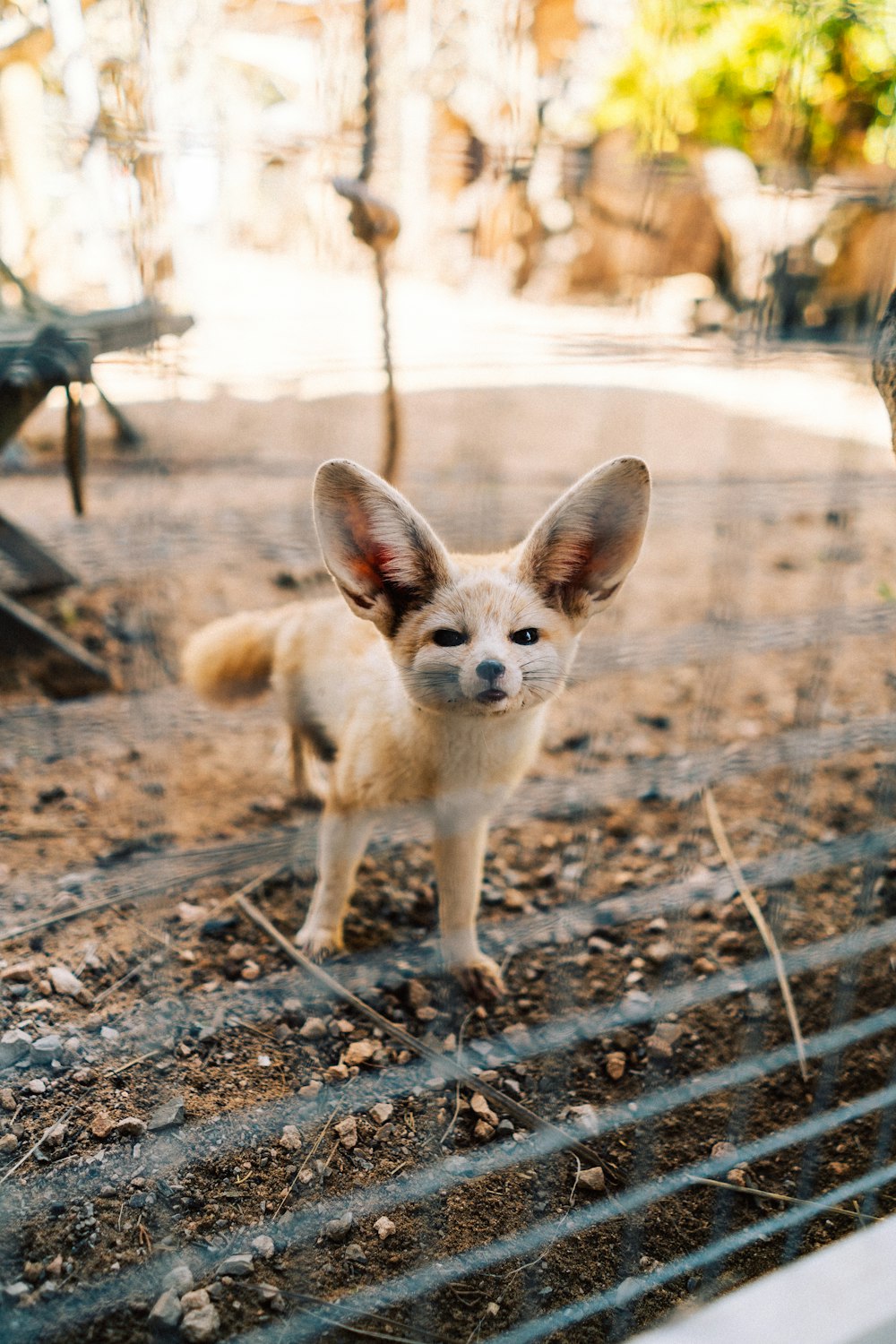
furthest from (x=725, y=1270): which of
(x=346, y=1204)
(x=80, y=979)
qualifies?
(x=80, y=979)

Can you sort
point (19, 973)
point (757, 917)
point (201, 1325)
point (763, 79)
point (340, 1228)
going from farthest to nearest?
point (763, 79), point (757, 917), point (19, 973), point (340, 1228), point (201, 1325)

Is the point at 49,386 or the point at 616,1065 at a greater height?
the point at 49,386

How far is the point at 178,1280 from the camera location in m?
1.12

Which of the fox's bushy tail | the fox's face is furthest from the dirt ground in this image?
the fox's face

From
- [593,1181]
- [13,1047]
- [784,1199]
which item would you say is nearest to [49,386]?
[13,1047]

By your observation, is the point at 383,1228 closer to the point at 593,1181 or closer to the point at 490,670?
the point at 593,1181

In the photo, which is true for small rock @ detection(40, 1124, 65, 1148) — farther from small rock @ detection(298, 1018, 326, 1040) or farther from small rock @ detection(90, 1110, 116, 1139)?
small rock @ detection(298, 1018, 326, 1040)

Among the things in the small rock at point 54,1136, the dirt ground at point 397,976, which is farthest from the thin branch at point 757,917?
the small rock at point 54,1136

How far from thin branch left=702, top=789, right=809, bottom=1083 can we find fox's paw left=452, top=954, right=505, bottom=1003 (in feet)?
1.56

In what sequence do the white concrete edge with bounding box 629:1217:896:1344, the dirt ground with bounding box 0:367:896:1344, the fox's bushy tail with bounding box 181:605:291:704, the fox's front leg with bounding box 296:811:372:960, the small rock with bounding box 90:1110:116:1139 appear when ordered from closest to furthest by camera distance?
the white concrete edge with bounding box 629:1217:896:1344
the dirt ground with bounding box 0:367:896:1344
the small rock with bounding box 90:1110:116:1139
the fox's front leg with bounding box 296:811:372:960
the fox's bushy tail with bounding box 181:605:291:704

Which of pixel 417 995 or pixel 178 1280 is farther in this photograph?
pixel 417 995

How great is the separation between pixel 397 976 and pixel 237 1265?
2.01 feet

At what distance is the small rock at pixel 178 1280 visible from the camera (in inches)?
43.9

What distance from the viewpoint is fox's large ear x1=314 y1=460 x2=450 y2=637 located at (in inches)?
53.8
